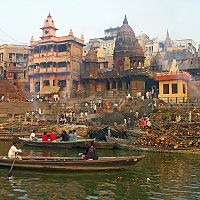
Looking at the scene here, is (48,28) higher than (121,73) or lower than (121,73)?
higher

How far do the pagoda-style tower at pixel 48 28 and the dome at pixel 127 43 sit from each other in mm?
12048

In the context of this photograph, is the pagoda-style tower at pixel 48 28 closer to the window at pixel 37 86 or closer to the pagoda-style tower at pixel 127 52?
the window at pixel 37 86

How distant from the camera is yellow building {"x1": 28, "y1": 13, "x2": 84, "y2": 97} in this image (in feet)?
190

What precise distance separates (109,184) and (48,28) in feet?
167

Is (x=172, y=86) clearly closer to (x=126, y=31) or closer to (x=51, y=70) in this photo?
(x=126, y=31)

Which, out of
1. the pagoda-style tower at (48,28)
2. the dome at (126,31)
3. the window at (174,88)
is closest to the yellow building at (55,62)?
the pagoda-style tower at (48,28)

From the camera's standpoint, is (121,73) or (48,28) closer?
(121,73)

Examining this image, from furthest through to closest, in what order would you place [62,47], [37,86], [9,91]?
1. [37,86]
2. [62,47]
3. [9,91]

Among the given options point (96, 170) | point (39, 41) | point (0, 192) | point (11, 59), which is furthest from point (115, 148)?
point (11, 59)

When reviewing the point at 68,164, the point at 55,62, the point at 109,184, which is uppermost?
the point at 55,62

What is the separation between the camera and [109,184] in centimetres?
1427

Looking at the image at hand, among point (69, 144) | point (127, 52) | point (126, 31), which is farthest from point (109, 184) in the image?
point (126, 31)

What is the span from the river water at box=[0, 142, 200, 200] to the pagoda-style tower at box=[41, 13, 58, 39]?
152 feet

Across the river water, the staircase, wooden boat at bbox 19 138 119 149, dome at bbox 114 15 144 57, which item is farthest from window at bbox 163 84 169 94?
the river water
